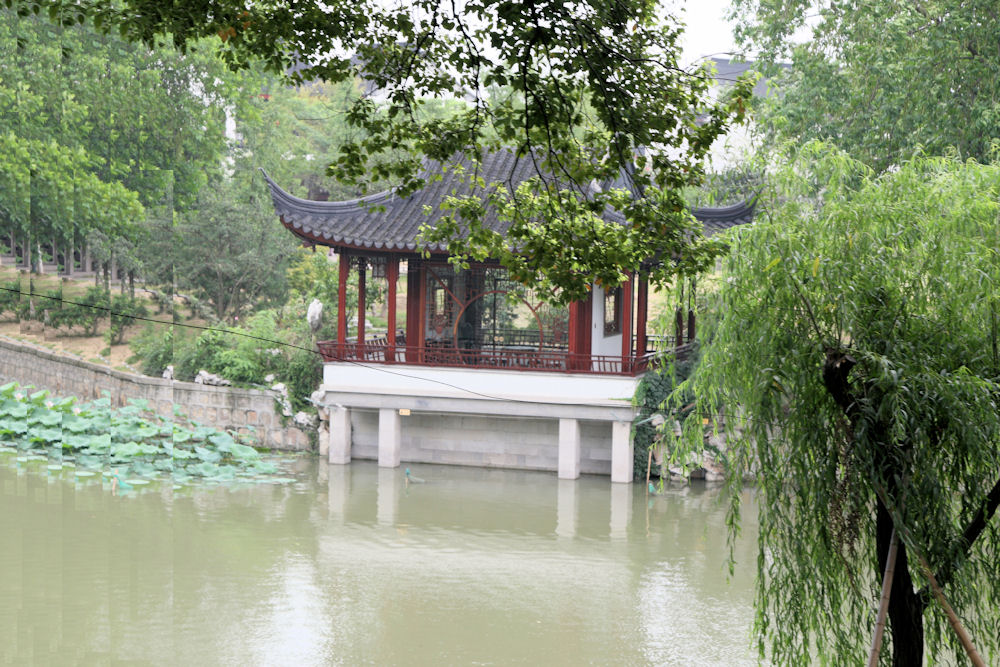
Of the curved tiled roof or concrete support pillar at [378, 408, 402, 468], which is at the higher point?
the curved tiled roof

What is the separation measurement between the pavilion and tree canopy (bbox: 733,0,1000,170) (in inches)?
85.6

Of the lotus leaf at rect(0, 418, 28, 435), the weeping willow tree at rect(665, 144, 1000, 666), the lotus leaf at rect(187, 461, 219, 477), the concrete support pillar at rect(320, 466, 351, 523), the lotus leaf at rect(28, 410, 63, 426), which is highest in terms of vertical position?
the weeping willow tree at rect(665, 144, 1000, 666)

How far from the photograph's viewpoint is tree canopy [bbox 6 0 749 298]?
14.1ft

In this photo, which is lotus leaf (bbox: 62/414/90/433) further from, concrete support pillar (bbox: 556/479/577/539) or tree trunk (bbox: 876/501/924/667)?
tree trunk (bbox: 876/501/924/667)

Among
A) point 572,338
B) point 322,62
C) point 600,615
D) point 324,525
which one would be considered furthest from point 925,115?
point 322,62

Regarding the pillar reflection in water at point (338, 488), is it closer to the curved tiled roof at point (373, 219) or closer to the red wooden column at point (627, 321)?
the curved tiled roof at point (373, 219)

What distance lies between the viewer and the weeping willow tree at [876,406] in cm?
436

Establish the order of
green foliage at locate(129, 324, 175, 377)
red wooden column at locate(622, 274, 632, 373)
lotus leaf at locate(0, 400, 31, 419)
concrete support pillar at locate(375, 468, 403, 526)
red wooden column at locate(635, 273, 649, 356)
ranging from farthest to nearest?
red wooden column at locate(635, 273, 649, 356), red wooden column at locate(622, 274, 632, 373), lotus leaf at locate(0, 400, 31, 419), green foliage at locate(129, 324, 175, 377), concrete support pillar at locate(375, 468, 403, 526)

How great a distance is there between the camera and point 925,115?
11.5 m

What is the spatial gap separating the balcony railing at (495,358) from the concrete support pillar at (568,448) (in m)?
0.72

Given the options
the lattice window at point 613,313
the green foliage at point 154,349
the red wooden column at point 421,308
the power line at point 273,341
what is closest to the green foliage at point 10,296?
the power line at point 273,341

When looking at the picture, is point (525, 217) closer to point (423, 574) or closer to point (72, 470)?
point (423, 574)

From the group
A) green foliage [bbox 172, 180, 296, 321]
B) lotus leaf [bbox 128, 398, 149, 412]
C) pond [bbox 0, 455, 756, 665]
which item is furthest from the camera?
green foliage [bbox 172, 180, 296, 321]

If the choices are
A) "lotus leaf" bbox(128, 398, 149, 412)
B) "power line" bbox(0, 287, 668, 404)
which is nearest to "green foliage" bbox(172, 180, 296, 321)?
"power line" bbox(0, 287, 668, 404)
